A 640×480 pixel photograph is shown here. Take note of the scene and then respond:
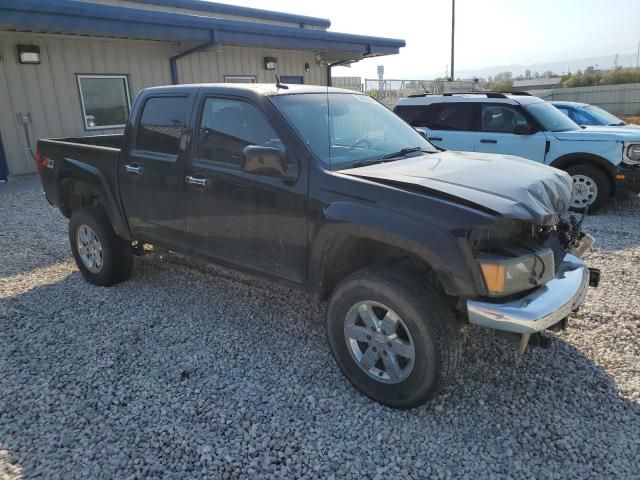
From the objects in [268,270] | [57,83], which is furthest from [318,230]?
[57,83]

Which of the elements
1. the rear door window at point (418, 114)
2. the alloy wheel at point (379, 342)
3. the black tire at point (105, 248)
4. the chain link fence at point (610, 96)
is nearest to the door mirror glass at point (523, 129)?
the rear door window at point (418, 114)

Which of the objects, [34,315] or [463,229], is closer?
[463,229]

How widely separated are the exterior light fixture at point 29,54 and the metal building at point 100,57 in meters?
0.02

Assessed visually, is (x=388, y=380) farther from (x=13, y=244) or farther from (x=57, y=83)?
(x=57, y=83)

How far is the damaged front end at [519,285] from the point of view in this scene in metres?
2.58

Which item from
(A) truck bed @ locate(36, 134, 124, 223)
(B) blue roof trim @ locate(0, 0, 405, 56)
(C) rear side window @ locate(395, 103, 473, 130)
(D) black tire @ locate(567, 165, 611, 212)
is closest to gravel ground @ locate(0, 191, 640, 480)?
(A) truck bed @ locate(36, 134, 124, 223)

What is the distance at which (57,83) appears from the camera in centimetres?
→ 1090

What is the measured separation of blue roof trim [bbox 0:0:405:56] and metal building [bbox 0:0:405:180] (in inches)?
0.7

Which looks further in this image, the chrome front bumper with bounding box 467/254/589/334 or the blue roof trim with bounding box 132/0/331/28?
the blue roof trim with bounding box 132/0/331/28

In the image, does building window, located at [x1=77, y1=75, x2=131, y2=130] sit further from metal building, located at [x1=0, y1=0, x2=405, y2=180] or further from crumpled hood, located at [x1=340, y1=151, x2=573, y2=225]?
crumpled hood, located at [x1=340, y1=151, x2=573, y2=225]

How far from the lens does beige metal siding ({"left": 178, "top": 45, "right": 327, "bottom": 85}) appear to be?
529 inches

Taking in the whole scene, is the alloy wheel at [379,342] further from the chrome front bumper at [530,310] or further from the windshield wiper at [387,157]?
the windshield wiper at [387,157]

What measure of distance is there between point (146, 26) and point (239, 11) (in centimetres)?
604

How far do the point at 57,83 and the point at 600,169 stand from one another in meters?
10.9
